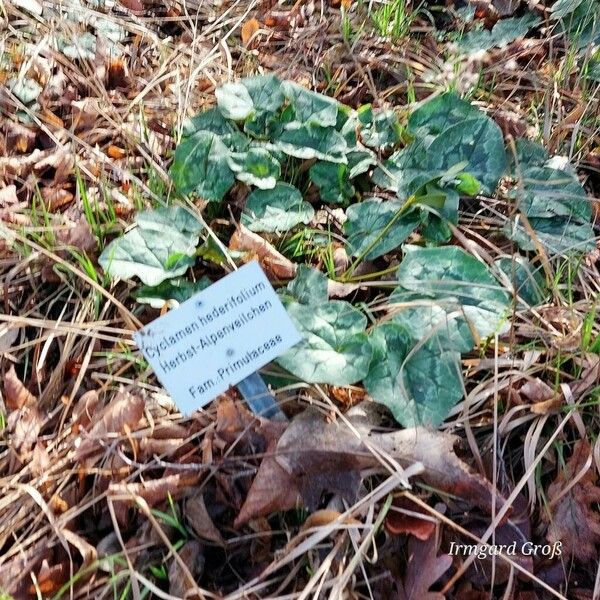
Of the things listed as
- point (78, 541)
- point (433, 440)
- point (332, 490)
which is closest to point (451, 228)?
point (433, 440)

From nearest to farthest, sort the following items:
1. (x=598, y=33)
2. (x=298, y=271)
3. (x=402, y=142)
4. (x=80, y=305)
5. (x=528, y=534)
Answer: (x=528, y=534) → (x=298, y=271) → (x=80, y=305) → (x=402, y=142) → (x=598, y=33)

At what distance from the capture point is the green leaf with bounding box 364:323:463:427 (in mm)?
1007

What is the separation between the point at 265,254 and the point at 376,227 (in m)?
0.22

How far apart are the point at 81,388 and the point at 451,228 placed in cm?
73

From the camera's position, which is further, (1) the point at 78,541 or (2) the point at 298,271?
(2) the point at 298,271

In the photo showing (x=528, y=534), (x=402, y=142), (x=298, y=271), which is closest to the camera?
(x=528, y=534)

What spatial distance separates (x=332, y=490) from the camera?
967mm

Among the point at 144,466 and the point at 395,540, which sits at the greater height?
the point at 144,466

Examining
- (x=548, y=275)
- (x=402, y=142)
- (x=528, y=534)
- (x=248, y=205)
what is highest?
(x=248, y=205)

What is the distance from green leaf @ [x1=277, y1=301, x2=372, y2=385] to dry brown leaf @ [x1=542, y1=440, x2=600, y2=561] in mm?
341

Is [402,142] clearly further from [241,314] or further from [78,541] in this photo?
[78,541]

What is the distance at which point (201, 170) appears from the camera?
127 cm

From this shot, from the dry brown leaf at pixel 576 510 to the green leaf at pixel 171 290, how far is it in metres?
0.68

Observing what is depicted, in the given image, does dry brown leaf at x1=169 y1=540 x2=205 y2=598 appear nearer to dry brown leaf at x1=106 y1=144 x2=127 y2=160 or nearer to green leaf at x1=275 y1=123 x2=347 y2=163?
green leaf at x1=275 y1=123 x2=347 y2=163
